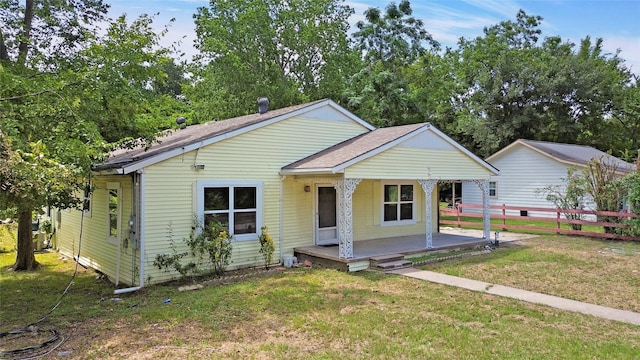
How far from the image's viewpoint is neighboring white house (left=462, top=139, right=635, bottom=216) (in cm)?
2145

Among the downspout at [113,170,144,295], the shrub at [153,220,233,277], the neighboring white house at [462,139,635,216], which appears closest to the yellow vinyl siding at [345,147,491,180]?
the shrub at [153,220,233,277]

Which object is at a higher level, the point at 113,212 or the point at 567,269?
the point at 113,212

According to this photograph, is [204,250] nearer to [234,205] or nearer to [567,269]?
[234,205]

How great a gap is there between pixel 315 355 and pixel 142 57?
25.0 ft

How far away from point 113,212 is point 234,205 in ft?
9.85

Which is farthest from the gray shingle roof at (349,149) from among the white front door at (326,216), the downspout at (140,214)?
the downspout at (140,214)

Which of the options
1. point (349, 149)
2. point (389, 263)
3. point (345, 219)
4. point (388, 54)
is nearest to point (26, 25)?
point (349, 149)

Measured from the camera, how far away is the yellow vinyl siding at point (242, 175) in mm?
9406

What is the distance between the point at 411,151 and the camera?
11.9 meters

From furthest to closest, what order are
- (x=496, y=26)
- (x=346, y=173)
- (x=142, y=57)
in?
(x=496, y=26) → (x=346, y=173) → (x=142, y=57)

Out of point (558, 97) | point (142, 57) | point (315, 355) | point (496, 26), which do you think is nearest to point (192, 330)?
point (315, 355)

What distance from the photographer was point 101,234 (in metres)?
11.2

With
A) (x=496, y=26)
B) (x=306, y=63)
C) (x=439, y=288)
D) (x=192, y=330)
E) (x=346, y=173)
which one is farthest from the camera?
(x=496, y=26)

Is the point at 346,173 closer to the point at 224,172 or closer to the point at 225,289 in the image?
the point at 224,172
